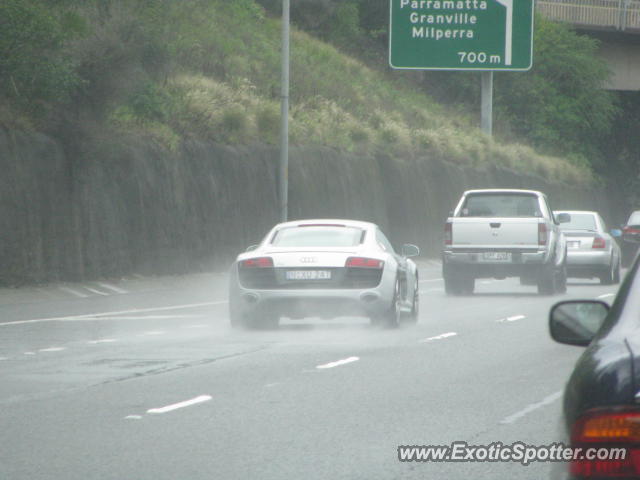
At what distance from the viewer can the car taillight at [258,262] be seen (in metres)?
17.2

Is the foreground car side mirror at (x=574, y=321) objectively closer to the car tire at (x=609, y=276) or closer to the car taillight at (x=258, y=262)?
the car taillight at (x=258, y=262)

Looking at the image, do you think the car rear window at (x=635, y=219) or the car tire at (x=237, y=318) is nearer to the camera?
the car tire at (x=237, y=318)

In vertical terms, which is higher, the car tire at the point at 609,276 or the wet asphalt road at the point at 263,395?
the wet asphalt road at the point at 263,395

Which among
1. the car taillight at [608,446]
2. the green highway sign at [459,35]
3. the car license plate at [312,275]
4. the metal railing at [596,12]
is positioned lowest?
the car license plate at [312,275]

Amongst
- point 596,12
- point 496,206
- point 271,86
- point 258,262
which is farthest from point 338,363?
point 596,12

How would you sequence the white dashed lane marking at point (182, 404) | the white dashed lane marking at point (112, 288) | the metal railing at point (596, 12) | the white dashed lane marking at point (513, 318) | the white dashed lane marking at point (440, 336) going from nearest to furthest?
the white dashed lane marking at point (182, 404)
the white dashed lane marking at point (440, 336)
the white dashed lane marking at point (513, 318)
the white dashed lane marking at point (112, 288)
the metal railing at point (596, 12)

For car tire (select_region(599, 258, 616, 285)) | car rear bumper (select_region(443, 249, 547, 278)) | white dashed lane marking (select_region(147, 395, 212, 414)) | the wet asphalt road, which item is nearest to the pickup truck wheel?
car rear bumper (select_region(443, 249, 547, 278))

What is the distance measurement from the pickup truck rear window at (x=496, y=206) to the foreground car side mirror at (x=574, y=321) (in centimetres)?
2169

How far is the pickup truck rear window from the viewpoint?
27.1 meters

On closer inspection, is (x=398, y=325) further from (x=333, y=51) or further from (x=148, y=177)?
(x=333, y=51)

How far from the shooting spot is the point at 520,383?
11906 millimetres

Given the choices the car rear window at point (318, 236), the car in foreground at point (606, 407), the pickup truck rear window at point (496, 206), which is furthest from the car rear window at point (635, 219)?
the car in foreground at point (606, 407)

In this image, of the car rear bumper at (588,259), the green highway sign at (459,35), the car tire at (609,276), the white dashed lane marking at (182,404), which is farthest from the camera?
the green highway sign at (459,35)

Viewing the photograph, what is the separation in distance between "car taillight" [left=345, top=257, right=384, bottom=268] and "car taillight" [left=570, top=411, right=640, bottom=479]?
13.2 meters
